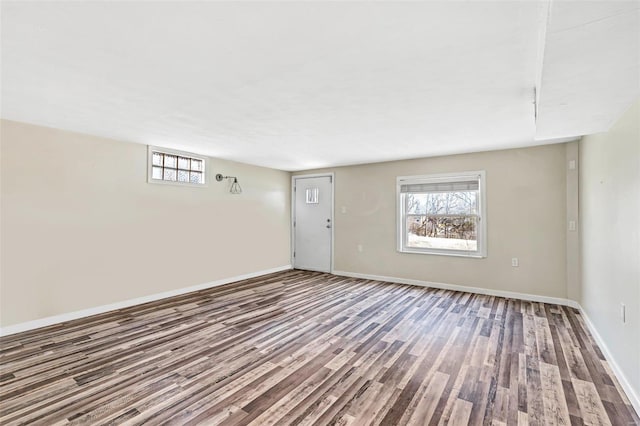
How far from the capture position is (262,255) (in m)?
6.03

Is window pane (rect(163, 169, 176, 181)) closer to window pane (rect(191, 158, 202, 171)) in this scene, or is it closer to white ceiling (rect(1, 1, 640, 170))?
window pane (rect(191, 158, 202, 171))

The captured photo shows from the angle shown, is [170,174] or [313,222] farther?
[313,222]

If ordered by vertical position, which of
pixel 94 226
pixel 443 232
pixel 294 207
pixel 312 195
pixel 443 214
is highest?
pixel 312 195

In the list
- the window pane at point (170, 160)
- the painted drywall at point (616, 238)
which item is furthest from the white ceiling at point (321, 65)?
the window pane at point (170, 160)

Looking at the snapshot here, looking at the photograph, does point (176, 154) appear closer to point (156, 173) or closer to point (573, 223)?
point (156, 173)

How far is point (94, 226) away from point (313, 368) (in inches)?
127

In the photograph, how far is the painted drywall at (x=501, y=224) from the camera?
4.12 metres

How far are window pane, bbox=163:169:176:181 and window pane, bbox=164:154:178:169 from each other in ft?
0.25

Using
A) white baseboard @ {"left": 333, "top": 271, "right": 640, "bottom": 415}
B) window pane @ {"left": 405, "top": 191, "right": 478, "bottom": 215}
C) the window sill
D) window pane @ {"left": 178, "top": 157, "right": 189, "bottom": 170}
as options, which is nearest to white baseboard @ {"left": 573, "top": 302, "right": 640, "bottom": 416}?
white baseboard @ {"left": 333, "top": 271, "right": 640, "bottom": 415}

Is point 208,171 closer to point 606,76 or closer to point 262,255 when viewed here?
point 262,255

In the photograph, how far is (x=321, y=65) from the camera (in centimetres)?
199

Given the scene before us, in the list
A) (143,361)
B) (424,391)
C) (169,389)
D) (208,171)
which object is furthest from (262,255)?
(424,391)

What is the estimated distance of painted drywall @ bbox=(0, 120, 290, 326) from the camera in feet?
10.4

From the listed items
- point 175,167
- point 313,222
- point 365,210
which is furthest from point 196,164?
point 365,210
